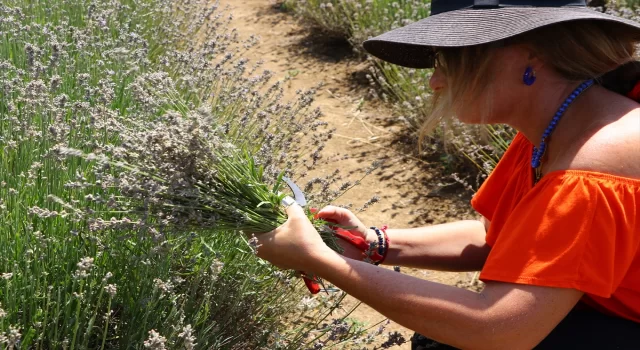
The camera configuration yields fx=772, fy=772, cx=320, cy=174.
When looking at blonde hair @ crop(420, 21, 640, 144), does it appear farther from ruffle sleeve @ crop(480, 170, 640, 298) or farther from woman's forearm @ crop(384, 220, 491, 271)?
woman's forearm @ crop(384, 220, 491, 271)

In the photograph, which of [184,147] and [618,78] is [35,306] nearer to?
[184,147]

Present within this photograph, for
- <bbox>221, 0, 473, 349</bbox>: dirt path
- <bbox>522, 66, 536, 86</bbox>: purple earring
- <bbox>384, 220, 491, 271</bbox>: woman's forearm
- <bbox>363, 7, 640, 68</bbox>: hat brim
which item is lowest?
<bbox>221, 0, 473, 349</bbox>: dirt path

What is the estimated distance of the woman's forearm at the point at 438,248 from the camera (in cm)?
220

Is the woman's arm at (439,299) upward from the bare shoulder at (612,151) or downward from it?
downward

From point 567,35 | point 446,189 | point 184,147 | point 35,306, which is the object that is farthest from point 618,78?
point 446,189

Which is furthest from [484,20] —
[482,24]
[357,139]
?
[357,139]

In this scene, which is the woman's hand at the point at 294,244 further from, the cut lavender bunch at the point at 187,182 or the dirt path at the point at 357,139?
the dirt path at the point at 357,139

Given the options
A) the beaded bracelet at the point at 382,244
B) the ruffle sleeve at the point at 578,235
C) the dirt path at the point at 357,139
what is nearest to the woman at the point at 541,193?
the ruffle sleeve at the point at 578,235

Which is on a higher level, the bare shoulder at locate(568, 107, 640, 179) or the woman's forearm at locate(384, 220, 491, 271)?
the bare shoulder at locate(568, 107, 640, 179)

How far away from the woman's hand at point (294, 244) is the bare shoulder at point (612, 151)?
571 millimetres

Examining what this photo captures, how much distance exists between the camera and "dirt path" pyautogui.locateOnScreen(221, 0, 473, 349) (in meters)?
3.61

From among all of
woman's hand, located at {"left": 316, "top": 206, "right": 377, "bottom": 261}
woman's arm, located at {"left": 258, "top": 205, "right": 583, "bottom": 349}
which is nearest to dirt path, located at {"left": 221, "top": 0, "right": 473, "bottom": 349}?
woman's hand, located at {"left": 316, "top": 206, "right": 377, "bottom": 261}

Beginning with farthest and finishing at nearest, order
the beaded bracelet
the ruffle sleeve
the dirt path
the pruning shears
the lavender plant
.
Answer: the dirt path → the beaded bracelet → the pruning shears → the lavender plant → the ruffle sleeve

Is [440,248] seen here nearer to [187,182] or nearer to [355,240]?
[355,240]
